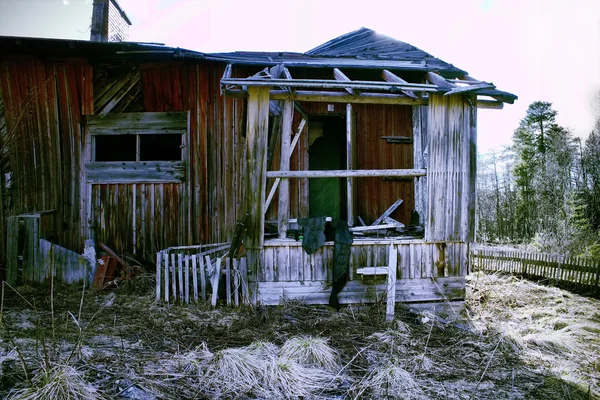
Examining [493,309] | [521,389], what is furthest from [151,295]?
[493,309]

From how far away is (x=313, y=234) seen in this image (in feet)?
19.1

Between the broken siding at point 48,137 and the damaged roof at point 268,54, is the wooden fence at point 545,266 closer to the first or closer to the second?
the damaged roof at point 268,54

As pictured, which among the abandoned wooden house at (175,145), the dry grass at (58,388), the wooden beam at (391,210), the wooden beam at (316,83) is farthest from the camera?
the wooden beam at (391,210)

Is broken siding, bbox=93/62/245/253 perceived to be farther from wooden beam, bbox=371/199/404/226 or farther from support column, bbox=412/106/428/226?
support column, bbox=412/106/428/226

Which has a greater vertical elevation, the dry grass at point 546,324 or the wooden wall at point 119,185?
the wooden wall at point 119,185

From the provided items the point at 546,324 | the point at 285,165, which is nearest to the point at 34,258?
the point at 285,165

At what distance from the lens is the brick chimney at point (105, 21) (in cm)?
1012

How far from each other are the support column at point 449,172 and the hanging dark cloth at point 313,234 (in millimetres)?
1779

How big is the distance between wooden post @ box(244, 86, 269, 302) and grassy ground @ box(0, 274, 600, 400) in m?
0.83

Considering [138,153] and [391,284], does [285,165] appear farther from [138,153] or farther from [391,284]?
[138,153]

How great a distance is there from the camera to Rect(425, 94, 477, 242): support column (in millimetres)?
6000

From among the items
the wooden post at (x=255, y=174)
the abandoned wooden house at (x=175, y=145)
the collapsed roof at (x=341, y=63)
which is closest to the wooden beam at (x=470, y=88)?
the collapsed roof at (x=341, y=63)

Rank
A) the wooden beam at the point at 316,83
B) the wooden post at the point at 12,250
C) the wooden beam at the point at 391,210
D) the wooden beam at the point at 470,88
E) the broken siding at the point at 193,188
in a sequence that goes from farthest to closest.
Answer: the wooden beam at the point at 391,210 → the broken siding at the point at 193,188 → the wooden post at the point at 12,250 → the wooden beam at the point at 470,88 → the wooden beam at the point at 316,83

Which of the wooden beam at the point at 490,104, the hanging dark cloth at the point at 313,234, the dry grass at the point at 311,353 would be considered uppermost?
the wooden beam at the point at 490,104
